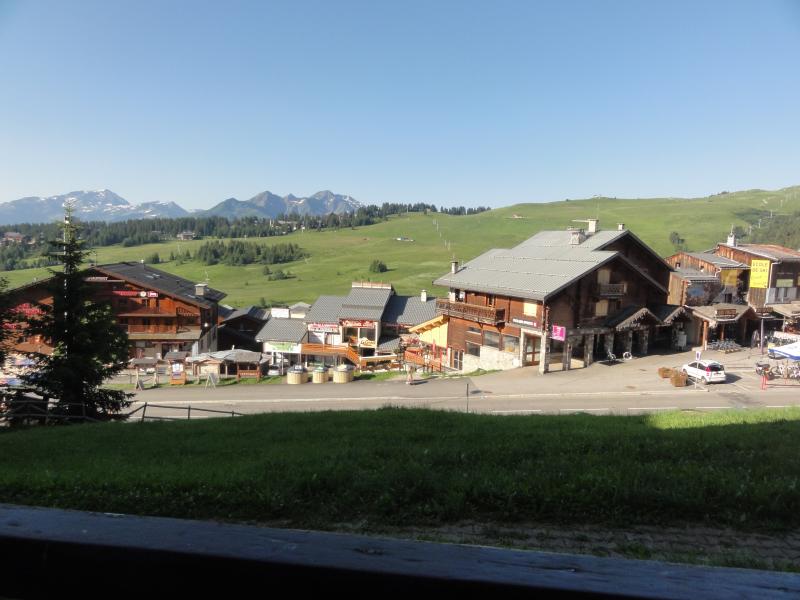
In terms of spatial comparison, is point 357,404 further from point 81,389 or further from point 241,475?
point 241,475

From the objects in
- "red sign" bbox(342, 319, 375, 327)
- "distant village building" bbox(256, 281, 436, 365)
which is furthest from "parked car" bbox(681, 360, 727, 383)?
"red sign" bbox(342, 319, 375, 327)

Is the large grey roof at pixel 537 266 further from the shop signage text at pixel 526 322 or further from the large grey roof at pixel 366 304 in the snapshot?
the large grey roof at pixel 366 304

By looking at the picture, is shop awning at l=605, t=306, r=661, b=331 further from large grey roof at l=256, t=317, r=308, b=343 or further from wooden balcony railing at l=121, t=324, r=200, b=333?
wooden balcony railing at l=121, t=324, r=200, b=333

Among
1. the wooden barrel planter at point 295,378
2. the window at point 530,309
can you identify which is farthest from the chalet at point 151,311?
the window at point 530,309

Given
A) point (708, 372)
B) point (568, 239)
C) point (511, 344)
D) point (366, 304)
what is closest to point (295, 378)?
point (366, 304)

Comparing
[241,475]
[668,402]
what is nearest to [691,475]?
[241,475]

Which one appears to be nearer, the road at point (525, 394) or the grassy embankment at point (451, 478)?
the grassy embankment at point (451, 478)

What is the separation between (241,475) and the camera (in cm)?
831

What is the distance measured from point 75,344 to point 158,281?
39084mm

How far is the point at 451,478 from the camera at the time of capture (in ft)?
26.5

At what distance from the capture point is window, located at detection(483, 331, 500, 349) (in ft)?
143

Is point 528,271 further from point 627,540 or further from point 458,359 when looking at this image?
point 627,540

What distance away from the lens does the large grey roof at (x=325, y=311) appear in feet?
193

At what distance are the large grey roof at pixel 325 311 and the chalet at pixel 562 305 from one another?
1503 centimetres
